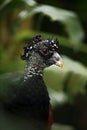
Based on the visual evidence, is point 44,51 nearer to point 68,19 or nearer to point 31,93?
point 31,93

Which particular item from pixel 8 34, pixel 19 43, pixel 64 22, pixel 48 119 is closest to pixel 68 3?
pixel 8 34

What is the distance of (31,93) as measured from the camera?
312 millimetres

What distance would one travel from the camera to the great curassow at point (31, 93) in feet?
1.03

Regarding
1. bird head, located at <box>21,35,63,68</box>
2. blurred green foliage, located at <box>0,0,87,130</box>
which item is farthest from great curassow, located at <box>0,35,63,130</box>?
blurred green foliage, located at <box>0,0,87,130</box>

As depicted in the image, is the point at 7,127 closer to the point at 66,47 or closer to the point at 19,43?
the point at 66,47

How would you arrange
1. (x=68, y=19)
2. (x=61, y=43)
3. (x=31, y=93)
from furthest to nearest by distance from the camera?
(x=61, y=43), (x=68, y=19), (x=31, y=93)

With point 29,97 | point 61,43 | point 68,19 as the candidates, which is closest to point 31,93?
point 29,97

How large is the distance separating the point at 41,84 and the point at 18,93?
0.02 m

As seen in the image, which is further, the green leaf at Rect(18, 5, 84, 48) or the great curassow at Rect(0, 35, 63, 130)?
the green leaf at Rect(18, 5, 84, 48)

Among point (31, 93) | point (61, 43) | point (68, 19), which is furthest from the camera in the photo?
point (61, 43)

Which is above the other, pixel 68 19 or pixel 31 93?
pixel 68 19

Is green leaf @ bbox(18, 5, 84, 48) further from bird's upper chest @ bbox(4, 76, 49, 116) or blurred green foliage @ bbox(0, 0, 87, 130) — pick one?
bird's upper chest @ bbox(4, 76, 49, 116)

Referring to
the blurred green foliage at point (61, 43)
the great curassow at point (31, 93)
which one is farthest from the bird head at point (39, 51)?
the blurred green foliage at point (61, 43)

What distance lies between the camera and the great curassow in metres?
0.31
